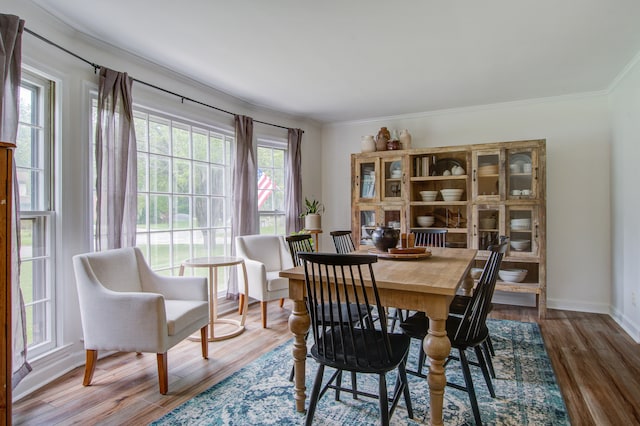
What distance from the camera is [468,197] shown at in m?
4.14

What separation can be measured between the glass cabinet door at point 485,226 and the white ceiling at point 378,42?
128 cm

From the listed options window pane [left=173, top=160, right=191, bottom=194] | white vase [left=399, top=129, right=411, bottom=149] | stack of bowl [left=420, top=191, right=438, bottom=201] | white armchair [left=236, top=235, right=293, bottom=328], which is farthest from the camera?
white vase [left=399, top=129, right=411, bottom=149]

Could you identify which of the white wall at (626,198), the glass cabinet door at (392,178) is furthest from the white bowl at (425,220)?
the white wall at (626,198)

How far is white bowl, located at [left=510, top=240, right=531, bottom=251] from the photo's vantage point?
12.9ft

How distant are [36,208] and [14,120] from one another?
63 centimetres

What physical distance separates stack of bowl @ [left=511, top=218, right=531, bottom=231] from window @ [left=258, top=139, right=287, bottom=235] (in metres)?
2.77

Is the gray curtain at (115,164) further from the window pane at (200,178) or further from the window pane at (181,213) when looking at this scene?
the window pane at (200,178)

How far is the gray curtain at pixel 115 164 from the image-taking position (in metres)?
2.73

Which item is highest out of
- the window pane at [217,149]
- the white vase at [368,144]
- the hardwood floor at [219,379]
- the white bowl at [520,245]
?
the white vase at [368,144]

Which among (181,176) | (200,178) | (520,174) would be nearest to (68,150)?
(181,176)

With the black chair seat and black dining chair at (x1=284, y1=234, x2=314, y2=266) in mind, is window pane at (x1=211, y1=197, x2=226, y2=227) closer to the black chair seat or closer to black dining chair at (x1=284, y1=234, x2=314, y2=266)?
black dining chair at (x1=284, y1=234, x2=314, y2=266)

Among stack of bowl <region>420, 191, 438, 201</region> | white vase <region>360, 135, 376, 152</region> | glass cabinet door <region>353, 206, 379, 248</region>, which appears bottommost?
glass cabinet door <region>353, 206, 379, 248</region>

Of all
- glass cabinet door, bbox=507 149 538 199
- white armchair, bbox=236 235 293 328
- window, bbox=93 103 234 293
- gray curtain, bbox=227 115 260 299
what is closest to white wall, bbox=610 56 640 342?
glass cabinet door, bbox=507 149 538 199

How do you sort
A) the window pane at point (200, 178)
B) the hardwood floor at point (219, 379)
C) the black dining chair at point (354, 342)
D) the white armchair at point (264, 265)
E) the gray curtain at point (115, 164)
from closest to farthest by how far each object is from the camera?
the black dining chair at point (354, 342)
the hardwood floor at point (219, 379)
the gray curtain at point (115, 164)
the white armchair at point (264, 265)
the window pane at point (200, 178)
